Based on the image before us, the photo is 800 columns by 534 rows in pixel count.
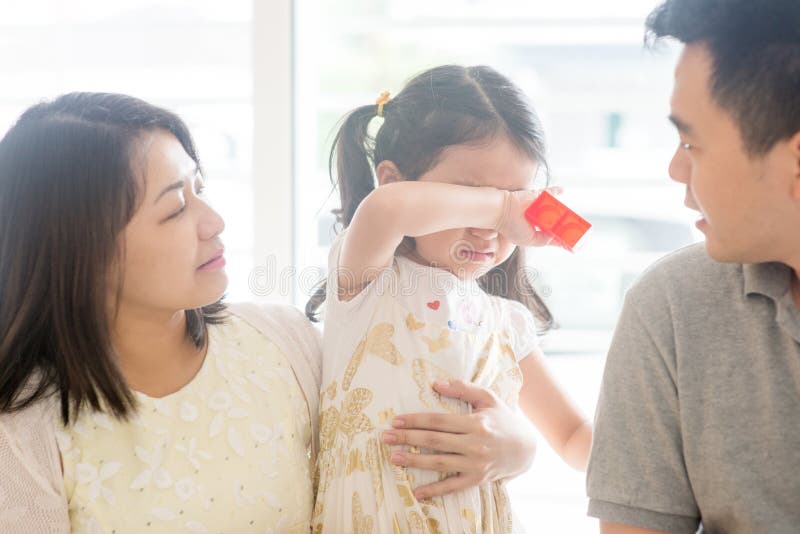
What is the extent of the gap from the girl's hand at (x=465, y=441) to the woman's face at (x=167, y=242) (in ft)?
1.16

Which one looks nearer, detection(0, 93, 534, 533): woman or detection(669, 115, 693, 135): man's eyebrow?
detection(669, 115, 693, 135): man's eyebrow

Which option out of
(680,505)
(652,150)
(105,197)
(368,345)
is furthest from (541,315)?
(105,197)

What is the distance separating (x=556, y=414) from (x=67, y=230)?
33.9 inches

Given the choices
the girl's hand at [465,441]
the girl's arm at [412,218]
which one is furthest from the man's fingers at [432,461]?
the girl's arm at [412,218]

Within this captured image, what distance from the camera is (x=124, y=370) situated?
3.90 ft

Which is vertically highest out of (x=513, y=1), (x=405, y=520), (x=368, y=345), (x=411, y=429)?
(x=513, y=1)

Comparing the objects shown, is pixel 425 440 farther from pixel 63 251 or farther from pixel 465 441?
pixel 63 251

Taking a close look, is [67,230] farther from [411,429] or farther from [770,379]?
[770,379]

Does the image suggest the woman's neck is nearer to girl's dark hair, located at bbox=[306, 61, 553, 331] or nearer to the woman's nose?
the woman's nose

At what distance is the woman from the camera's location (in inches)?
42.7

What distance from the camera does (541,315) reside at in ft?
5.14

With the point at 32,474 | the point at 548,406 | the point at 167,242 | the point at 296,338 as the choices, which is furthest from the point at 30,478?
the point at 548,406

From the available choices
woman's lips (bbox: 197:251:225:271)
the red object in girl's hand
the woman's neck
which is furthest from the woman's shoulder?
the red object in girl's hand

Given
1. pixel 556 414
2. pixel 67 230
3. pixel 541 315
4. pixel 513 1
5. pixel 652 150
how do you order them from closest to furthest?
pixel 67 230 → pixel 556 414 → pixel 541 315 → pixel 513 1 → pixel 652 150
